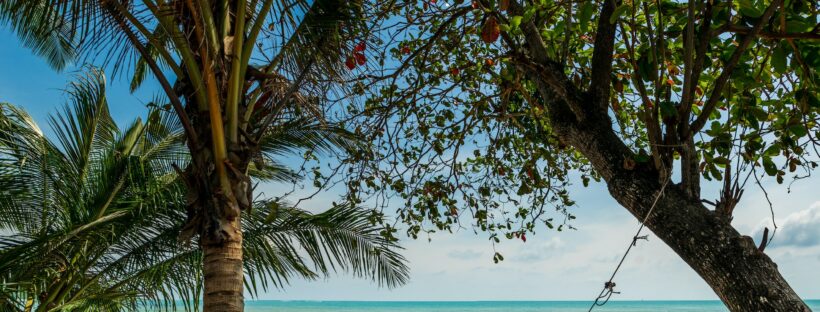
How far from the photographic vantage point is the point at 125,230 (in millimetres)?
6465

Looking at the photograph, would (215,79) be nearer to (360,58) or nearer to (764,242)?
(360,58)

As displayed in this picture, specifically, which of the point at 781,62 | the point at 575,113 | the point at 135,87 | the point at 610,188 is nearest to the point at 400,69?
the point at 575,113

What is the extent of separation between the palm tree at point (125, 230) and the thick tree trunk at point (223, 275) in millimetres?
2224

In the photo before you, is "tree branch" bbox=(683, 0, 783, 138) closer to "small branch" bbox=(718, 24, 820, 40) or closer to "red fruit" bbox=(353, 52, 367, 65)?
"small branch" bbox=(718, 24, 820, 40)

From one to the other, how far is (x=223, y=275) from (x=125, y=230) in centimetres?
304

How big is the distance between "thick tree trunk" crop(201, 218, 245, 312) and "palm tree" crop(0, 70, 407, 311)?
2224mm

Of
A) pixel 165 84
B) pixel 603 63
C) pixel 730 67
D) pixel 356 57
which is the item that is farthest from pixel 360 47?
pixel 730 67

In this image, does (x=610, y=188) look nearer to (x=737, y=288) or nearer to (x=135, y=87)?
(x=737, y=288)

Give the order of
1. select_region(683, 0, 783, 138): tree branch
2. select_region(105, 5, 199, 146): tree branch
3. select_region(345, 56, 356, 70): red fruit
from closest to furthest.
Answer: select_region(683, 0, 783, 138): tree branch < select_region(105, 5, 199, 146): tree branch < select_region(345, 56, 356, 70): red fruit

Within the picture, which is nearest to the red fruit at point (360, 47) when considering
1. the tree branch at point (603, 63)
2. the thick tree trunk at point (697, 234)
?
the tree branch at point (603, 63)

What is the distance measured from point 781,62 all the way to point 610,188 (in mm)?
947

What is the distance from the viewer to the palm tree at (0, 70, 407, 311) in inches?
251

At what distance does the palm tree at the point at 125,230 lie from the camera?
6367 mm

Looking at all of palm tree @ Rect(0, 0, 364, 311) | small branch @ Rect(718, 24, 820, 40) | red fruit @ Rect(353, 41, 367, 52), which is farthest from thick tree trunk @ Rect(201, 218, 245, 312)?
small branch @ Rect(718, 24, 820, 40)
